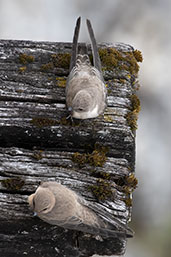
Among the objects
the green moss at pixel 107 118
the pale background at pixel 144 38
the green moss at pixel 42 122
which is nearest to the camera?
the green moss at pixel 42 122

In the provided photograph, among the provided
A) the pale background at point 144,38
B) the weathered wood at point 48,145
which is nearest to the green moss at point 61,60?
the weathered wood at point 48,145

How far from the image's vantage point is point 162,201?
29.8 feet

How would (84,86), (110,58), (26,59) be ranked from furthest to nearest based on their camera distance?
1. (84,86)
2. (110,58)
3. (26,59)

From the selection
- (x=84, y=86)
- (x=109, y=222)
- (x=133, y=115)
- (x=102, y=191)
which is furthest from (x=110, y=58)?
(x=109, y=222)

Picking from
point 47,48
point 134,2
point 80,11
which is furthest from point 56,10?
point 47,48

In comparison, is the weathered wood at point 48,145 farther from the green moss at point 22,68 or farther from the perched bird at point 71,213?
the perched bird at point 71,213

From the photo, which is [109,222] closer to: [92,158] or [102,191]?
[102,191]

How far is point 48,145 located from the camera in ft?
15.4

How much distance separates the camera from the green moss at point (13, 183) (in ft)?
14.2

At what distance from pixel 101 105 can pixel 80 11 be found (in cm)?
559

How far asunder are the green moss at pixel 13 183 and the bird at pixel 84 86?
3.30ft

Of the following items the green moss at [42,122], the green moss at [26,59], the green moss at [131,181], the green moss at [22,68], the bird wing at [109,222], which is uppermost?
the green moss at [26,59]

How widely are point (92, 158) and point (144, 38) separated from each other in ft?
20.4

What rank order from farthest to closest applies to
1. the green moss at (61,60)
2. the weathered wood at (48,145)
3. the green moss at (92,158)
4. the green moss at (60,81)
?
the green moss at (61,60), the green moss at (60,81), the green moss at (92,158), the weathered wood at (48,145)
